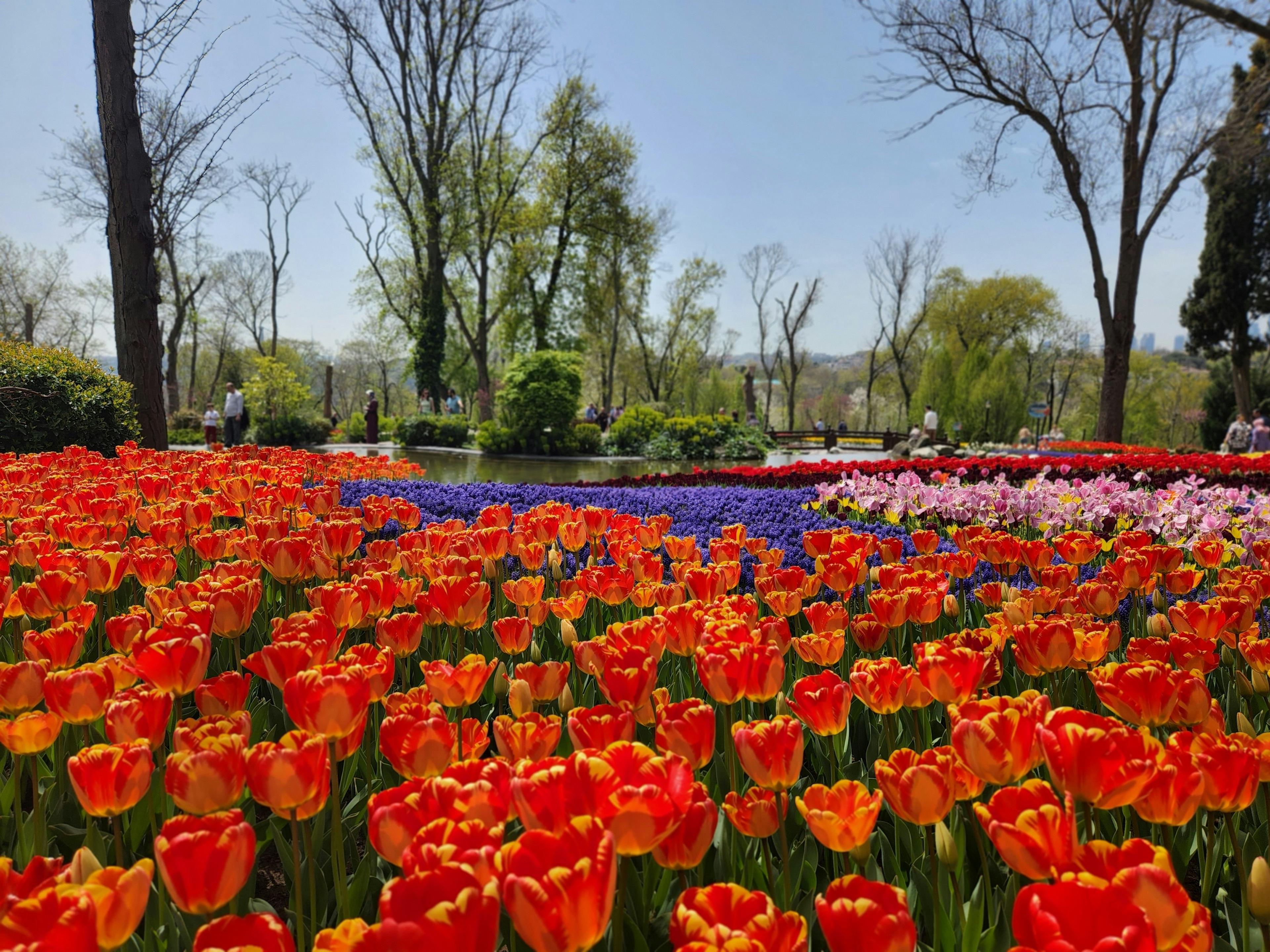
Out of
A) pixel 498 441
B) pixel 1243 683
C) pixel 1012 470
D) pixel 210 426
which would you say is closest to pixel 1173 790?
pixel 1243 683

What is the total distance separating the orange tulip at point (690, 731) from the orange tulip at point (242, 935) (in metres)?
0.47

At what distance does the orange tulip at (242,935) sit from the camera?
622mm

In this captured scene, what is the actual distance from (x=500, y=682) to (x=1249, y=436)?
2499 cm

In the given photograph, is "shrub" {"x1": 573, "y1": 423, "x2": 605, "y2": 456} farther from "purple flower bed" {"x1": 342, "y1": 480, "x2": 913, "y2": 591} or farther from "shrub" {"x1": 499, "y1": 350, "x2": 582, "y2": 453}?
"purple flower bed" {"x1": 342, "y1": 480, "x2": 913, "y2": 591}

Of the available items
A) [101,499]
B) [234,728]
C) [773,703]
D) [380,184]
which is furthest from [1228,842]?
[380,184]

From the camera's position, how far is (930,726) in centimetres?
167

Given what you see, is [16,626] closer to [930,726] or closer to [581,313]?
[930,726]

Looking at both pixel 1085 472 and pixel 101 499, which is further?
pixel 1085 472

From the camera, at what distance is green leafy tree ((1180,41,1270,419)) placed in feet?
78.0

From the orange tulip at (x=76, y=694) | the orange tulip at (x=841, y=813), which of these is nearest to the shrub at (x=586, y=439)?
the orange tulip at (x=76, y=694)

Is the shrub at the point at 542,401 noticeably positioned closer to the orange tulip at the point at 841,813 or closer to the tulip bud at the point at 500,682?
the tulip bud at the point at 500,682

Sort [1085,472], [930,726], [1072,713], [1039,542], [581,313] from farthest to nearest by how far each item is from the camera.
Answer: [581,313] → [1085,472] → [1039,542] → [930,726] → [1072,713]

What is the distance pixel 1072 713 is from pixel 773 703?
98cm

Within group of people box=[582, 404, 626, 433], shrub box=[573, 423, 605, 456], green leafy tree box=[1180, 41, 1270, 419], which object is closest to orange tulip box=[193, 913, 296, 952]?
shrub box=[573, 423, 605, 456]
